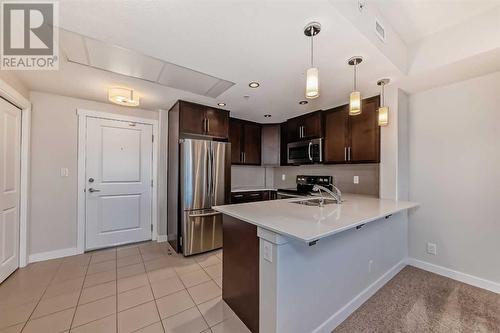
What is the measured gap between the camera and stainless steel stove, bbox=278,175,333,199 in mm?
3709

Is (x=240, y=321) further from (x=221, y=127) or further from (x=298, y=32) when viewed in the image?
(x=221, y=127)

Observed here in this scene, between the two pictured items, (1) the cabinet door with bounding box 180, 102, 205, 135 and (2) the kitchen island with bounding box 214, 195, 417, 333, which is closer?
(2) the kitchen island with bounding box 214, 195, 417, 333

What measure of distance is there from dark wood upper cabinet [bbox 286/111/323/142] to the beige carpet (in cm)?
236

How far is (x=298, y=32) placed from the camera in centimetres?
157

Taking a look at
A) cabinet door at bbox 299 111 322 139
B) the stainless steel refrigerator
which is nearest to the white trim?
the stainless steel refrigerator

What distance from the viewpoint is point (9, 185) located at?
94.5 inches

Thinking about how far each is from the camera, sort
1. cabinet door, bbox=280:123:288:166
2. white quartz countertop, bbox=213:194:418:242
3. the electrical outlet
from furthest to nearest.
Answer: cabinet door, bbox=280:123:288:166 < the electrical outlet < white quartz countertop, bbox=213:194:418:242

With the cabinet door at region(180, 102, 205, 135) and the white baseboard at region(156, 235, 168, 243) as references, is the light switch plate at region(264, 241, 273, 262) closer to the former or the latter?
the cabinet door at region(180, 102, 205, 135)

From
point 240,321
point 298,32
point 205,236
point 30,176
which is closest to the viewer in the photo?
point 298,32

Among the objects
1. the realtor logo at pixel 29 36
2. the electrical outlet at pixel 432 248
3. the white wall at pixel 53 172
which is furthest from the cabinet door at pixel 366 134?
the white wall at pixel 53 172

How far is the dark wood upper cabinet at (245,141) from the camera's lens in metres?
4.11

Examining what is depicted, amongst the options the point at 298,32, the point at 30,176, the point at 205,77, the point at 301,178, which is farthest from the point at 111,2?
the point at 301,178

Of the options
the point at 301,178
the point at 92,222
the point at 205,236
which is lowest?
the point at 205,236

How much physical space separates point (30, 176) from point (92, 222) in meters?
0.99
